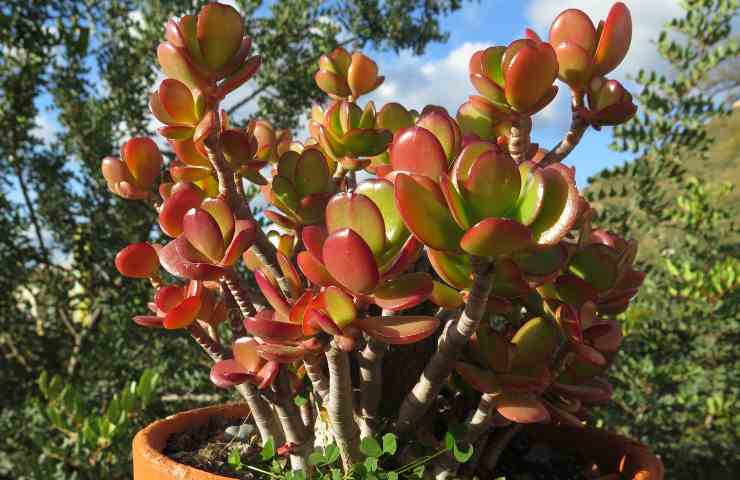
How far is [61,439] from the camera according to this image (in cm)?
171

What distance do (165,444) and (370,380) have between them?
0.31m

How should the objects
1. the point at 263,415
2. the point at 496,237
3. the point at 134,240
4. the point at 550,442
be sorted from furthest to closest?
the point at 134,240 < the point at 550,442 < the point at 263,415 < the point at 496,237

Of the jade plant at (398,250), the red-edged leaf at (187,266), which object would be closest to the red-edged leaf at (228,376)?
the jade plant at (398,250)

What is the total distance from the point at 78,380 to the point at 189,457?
1555 mm

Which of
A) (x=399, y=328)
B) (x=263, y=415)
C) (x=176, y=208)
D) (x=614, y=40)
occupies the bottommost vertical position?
(x=263, y=415)

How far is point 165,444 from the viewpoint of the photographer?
30.4 inches

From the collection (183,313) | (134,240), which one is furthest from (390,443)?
(134,240)

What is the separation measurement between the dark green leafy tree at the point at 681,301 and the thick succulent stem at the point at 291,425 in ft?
4.91

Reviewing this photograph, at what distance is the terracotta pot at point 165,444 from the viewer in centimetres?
59

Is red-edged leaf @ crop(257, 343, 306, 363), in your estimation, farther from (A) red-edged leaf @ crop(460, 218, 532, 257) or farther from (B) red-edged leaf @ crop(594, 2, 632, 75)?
(B) red-edged leaf @ crop(594, 2, 632, 75)

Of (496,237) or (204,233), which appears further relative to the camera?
(204,233)

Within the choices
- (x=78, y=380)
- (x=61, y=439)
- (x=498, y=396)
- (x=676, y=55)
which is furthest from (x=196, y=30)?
(x=676, y=55)

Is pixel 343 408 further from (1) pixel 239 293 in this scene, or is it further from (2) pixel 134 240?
(2) pixel 134 240

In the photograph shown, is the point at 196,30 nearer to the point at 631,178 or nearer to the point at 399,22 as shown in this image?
the point at 631,178
